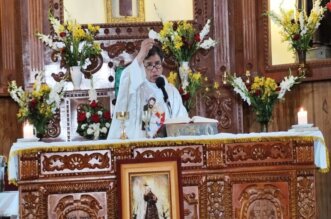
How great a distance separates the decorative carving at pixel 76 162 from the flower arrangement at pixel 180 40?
190 cm

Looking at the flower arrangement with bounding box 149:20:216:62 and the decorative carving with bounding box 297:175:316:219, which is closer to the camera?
the decorative carving with bounding box 297:175:316:219

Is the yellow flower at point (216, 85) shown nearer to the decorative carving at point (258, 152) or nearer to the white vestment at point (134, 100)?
the white vestment at point (134, 100)

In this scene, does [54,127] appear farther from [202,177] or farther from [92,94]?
[202,177]

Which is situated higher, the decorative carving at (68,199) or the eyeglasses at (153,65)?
the eyeglasses at (153,65)

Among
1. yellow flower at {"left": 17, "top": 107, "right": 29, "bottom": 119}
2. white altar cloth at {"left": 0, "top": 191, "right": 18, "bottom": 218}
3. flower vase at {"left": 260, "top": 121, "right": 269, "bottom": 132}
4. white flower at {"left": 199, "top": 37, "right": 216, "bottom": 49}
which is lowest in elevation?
white altar cloth at {"left": 0, "top": 191, "right": 18, "bottom": 218}

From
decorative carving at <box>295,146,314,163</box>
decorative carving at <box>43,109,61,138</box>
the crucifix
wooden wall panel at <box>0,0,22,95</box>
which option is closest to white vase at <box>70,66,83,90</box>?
decorative carving at <box>43,109,61,138</box>

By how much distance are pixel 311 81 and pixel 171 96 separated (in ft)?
4.67

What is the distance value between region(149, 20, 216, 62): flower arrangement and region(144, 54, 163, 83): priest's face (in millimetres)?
630

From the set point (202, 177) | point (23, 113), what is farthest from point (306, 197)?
point (23, 113)

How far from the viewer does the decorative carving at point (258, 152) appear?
188 inches

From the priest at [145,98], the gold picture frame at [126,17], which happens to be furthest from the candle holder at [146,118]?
the gold picture frame at [126,17]

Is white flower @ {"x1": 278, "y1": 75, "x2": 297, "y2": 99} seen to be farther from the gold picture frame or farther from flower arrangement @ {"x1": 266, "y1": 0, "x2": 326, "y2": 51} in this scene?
the gold picture frame

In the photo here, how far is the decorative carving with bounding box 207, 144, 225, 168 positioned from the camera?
4758 millimetres

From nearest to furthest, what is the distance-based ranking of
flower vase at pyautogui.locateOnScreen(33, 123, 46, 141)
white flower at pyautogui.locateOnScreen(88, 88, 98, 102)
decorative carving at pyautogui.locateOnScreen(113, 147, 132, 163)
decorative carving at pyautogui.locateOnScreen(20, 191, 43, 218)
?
decorative carving at pyautogui.locateOnScreen(20, 191, 43, 218) < decorative carving at pyautogui.locateOnScreen(113, 147, 132, 163) < flower vase at pyautogui.locateOnScreen(33, 123, 46, 141) < white flower at pyautogui.locateOnScreen(88, 88, 98, 102)
